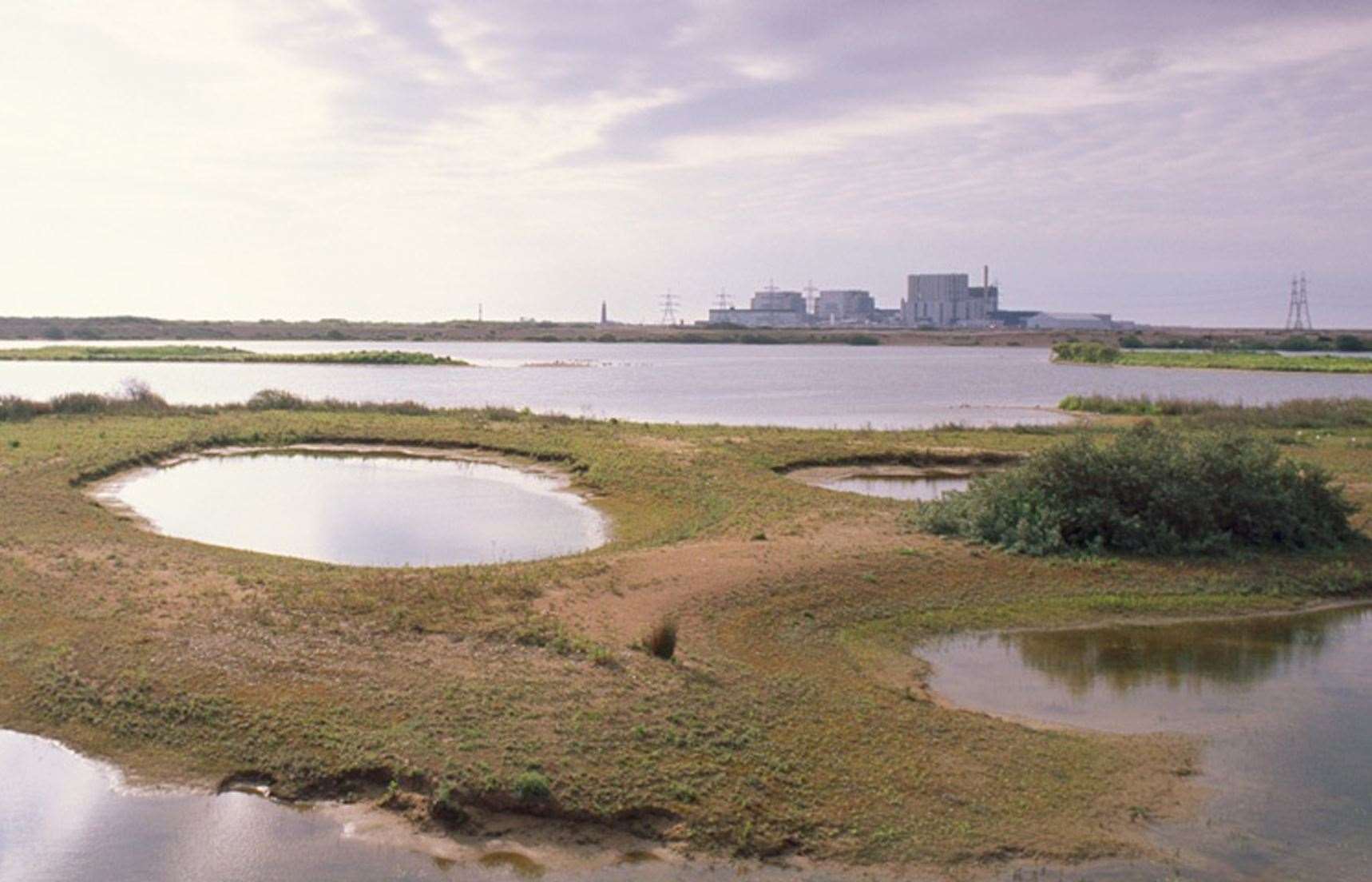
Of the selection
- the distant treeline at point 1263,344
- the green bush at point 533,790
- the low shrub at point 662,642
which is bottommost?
the green bush at point 533,790

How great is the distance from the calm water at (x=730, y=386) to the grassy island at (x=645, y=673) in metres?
27.5

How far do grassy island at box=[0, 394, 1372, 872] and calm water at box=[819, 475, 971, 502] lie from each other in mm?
4531

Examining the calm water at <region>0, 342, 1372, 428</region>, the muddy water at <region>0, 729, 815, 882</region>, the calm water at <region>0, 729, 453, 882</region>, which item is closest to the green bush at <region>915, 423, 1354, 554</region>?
the muddy water at <region>0, 729, 815, 882</region>

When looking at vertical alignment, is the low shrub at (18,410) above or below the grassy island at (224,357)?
below

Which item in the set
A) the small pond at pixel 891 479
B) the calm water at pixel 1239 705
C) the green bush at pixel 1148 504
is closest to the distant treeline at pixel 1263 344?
the small pond at pixel 891 479

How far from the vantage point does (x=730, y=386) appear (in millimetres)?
75875

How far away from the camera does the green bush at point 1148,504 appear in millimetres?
18922

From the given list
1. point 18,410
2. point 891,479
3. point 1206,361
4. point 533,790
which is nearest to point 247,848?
point 533,790

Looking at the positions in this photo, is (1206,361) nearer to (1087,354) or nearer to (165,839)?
(1087,354)

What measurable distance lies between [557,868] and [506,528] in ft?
43.6

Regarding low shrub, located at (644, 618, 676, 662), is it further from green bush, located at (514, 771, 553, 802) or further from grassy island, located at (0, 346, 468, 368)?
grassy island, located at (0, 346, 468, 368)

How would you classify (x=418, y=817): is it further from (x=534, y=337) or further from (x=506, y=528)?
(x=534, y=337)

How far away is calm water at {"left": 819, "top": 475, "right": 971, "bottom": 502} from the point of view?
2684 cm

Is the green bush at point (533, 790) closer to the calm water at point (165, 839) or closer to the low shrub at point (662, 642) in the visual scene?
the calm water at point (165, 839)
